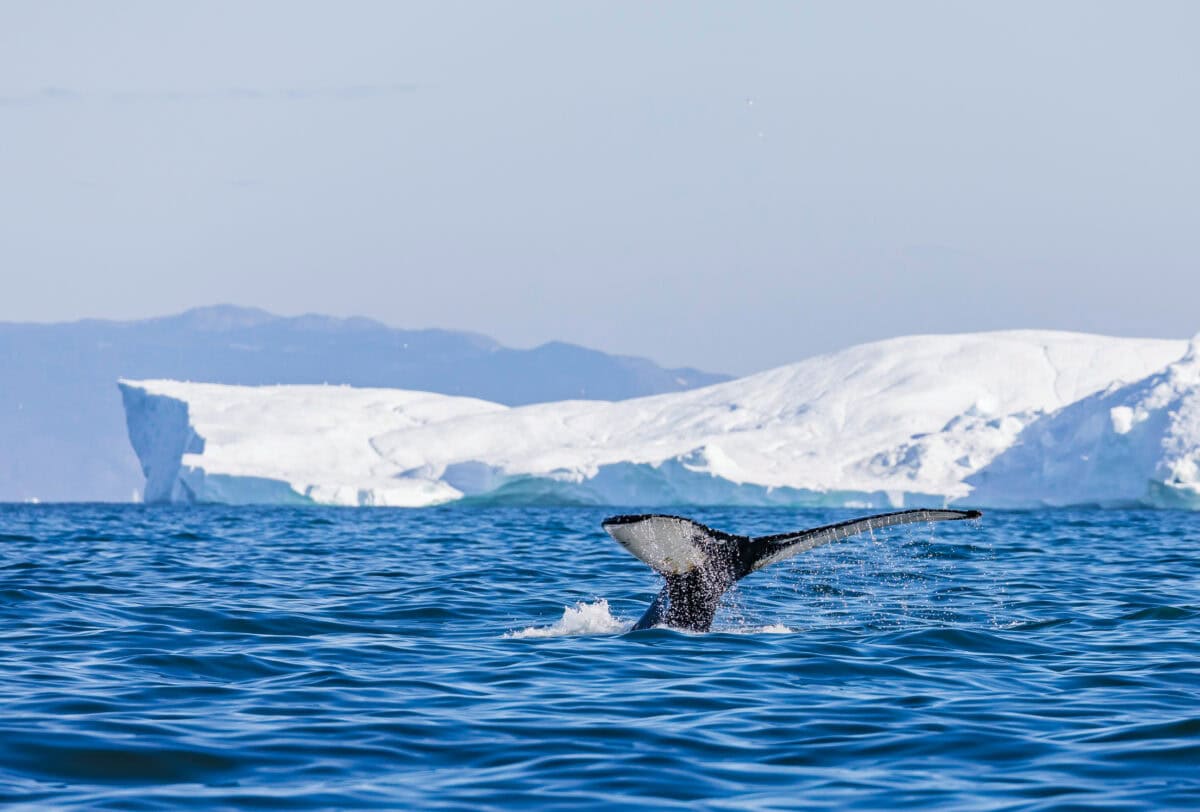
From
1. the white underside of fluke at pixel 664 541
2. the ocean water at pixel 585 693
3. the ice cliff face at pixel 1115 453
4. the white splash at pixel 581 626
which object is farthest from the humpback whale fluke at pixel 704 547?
the ice cliff face at pixel 1115 453

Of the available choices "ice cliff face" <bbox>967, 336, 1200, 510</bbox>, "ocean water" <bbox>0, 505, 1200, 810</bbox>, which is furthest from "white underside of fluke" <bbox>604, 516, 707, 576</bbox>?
"ice cliff face" <bbox>967, 336, 1200, 510</bbox>

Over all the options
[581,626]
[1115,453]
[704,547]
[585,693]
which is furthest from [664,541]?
[1115,453]

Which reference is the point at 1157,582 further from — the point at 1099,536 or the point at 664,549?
the point at 1099,536

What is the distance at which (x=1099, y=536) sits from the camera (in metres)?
26.3

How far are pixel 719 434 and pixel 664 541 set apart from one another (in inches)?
1989

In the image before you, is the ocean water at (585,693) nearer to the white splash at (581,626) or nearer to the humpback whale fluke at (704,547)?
the white splash at (581,626)

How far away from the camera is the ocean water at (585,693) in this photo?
583 centimetres

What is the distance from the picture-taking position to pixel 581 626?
34.9ft

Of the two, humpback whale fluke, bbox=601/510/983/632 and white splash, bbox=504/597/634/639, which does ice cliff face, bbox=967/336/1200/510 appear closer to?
white splash, bbox=504/597/634/639

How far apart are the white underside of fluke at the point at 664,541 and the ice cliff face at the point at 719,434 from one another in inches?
1459

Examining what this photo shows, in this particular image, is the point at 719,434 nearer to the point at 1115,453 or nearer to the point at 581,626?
the point at 1115,453

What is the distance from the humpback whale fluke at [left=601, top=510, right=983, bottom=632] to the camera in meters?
8.10

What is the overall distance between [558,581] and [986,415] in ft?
133

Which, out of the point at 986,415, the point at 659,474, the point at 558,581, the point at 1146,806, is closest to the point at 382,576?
the point at 558,581
